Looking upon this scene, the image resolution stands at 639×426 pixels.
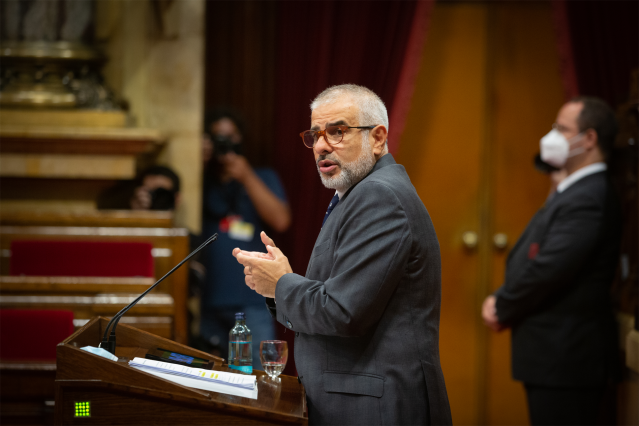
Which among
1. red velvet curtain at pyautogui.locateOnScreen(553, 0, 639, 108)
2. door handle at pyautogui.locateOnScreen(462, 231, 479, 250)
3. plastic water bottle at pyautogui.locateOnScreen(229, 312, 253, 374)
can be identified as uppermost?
red velvet curtain at pyautogui.locateOnScreen(553, 0, 639, 108)

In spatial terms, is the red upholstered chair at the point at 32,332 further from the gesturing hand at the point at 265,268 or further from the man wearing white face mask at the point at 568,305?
the man wearing white face mask at the point at 568,305

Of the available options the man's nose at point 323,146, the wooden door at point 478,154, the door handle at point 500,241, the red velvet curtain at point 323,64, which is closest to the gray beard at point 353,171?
the man's nose at point 323,146

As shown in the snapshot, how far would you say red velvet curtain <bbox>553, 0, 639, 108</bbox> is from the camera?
12.0 feet

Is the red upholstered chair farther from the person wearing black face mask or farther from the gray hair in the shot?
the gray hair

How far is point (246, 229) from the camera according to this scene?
3.37m

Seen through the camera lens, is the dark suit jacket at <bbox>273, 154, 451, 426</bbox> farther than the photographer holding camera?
No

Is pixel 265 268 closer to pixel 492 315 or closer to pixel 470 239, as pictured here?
pixel 492 315

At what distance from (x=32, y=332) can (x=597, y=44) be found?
330 centimetres

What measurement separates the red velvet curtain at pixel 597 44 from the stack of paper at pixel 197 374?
2.86 m

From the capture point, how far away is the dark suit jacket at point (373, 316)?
155cm

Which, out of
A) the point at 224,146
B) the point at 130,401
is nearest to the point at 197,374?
the point at 130,401

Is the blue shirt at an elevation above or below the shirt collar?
below

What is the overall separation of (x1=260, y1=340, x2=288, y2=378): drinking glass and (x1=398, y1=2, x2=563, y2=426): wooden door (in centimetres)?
238

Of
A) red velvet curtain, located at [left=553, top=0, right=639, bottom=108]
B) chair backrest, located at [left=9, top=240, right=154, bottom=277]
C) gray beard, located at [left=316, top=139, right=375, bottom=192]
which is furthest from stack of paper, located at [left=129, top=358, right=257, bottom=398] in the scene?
red velvet curtain, located at [left=553, top=0, right=639, bottom=108]
